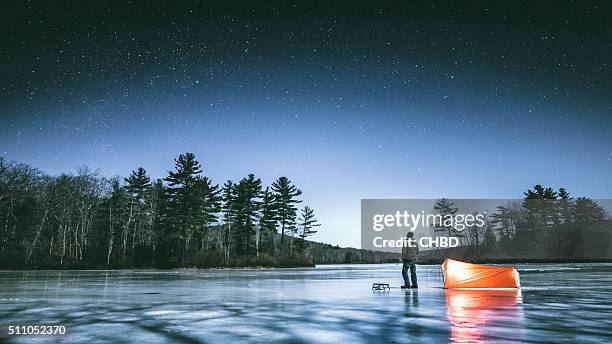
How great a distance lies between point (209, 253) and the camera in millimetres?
52562

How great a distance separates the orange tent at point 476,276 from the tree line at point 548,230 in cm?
7413

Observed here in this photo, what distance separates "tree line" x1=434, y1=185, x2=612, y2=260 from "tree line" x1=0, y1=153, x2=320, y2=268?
41.8 metres

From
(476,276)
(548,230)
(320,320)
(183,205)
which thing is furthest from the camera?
(548,230)

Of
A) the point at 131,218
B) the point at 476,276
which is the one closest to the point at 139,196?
the point at 131,218

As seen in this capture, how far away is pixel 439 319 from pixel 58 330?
5.77 metres

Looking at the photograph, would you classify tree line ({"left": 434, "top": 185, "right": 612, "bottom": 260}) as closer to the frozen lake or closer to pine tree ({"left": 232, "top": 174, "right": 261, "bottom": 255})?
pine tree ({"left": 232, "top": 174, "right": 261, "bottom": 255})

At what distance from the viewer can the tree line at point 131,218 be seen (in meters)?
54.5

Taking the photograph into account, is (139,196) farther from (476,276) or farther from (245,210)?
(476,276)

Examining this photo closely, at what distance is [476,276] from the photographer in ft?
50.8

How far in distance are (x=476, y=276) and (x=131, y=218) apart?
2428 inches

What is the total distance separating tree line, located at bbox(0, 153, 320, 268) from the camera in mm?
54500

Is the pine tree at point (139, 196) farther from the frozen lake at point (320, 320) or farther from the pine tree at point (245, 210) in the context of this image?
the frozen lake at point (320, 320)

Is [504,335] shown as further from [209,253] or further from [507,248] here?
[507,248]

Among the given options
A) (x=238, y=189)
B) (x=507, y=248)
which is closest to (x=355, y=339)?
(x=238, y=189)
